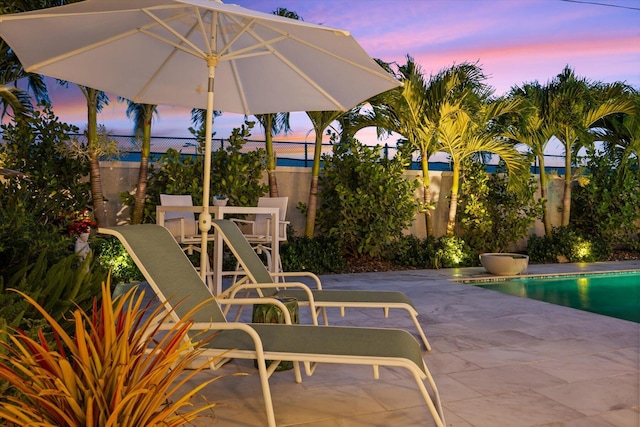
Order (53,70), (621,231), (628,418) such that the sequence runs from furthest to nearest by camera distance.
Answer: (621,231)
(53,70)
(628,418)

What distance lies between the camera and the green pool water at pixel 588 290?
6.91m

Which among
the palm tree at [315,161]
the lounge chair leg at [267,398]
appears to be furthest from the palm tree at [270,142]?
the lounge chair leg at [267,398]

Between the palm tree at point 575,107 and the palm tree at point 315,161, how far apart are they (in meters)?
4.46

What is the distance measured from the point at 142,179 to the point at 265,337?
6.34 meters

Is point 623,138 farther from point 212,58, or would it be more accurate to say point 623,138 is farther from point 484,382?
point 212,58

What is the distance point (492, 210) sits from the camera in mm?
10789

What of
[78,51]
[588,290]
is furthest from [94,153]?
[588,290]

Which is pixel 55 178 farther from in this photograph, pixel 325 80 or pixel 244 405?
pixel 244 405

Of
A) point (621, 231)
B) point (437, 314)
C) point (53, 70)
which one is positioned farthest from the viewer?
point (621, 231)

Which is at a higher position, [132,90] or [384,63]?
[384,63]

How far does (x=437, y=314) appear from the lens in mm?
5676

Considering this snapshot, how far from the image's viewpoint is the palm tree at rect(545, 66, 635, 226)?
10.4 metres

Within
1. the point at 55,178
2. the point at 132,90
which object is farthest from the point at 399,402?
the point at 55,178

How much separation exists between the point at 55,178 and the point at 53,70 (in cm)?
411
